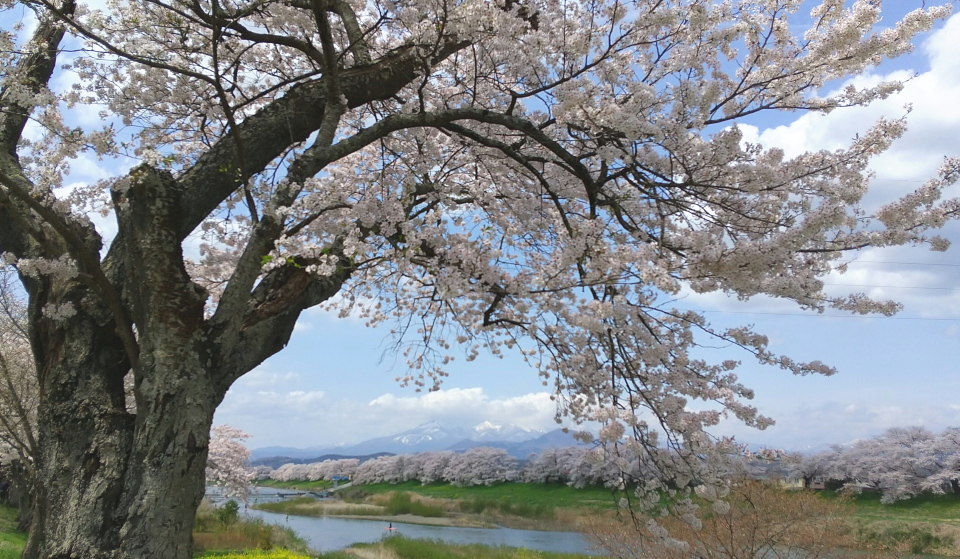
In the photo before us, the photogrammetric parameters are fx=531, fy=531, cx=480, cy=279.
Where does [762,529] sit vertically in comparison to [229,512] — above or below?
above

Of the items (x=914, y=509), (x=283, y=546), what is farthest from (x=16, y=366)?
(x=914, y=509)

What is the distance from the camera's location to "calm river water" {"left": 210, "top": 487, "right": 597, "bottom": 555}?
18.5 meters

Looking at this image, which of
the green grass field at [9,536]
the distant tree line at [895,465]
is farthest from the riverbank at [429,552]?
the distant tree line at [895,465]

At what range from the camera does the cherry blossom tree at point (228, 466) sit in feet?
56.5

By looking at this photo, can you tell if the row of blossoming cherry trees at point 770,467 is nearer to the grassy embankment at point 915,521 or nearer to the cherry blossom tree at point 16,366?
the grassy embankment at point 915,521

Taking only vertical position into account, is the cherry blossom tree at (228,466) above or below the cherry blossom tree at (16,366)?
below

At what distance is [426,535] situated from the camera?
20641 mm

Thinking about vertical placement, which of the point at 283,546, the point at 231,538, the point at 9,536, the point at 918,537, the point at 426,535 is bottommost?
the point at 426,535

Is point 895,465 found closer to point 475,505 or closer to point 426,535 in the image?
point 426,535

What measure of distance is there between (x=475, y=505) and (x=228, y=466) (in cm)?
1503

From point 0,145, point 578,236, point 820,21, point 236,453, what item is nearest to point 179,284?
point 0,145

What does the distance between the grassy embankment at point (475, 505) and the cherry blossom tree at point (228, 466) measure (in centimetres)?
1039

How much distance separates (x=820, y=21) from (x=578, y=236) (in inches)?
96.0

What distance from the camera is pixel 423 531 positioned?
2223 cm
